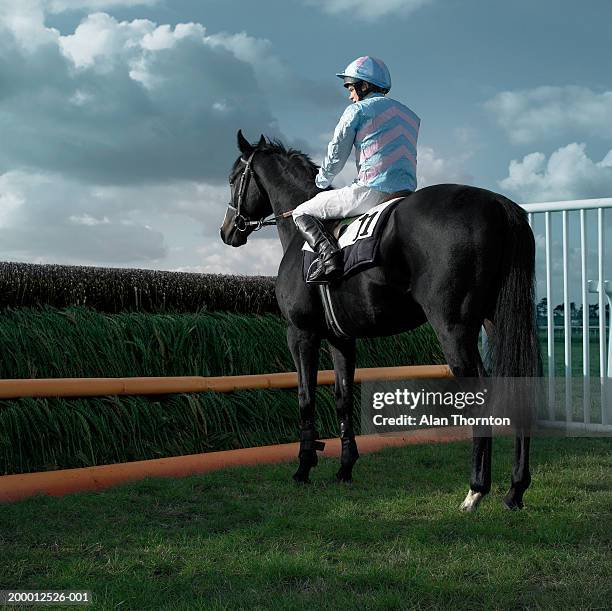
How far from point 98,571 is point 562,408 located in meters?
5.05

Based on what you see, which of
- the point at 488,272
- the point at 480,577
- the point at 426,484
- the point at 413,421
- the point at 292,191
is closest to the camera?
the point at 480,577

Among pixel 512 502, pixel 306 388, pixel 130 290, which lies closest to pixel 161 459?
pixel 306 388

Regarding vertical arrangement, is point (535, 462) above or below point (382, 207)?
below

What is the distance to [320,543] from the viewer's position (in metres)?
3.37

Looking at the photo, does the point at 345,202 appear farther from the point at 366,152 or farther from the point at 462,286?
the point at 462,286

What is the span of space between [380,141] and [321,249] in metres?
0.68

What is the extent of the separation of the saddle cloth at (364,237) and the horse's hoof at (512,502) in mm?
1367

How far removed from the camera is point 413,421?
21.5ft

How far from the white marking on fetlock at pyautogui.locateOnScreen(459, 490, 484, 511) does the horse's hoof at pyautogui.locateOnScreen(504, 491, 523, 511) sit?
0.13 metres

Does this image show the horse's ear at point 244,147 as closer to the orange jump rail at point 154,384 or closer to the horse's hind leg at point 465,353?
the orange jump rail at point 154,384

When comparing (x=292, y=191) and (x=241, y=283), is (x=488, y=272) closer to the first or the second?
(x=292, y=191)

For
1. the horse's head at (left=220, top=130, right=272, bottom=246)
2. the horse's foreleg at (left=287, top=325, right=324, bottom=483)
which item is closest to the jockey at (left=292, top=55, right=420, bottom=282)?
the horse's foreleg at (left=287, top=325, right=324, bottom=483)

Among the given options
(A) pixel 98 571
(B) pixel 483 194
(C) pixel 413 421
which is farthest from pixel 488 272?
(C) pixel 413 421

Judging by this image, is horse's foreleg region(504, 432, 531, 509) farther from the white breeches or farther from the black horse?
the white breeches
